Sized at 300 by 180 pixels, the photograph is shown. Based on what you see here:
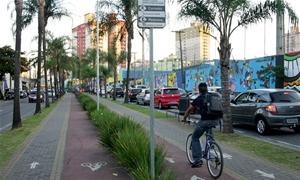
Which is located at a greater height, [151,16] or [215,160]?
[151,16]

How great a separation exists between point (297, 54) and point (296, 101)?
17237 millimetres

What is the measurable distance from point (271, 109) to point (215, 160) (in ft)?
24.1

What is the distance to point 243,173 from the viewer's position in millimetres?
8531

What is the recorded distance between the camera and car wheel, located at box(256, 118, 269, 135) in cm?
1507

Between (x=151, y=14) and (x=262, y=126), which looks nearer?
(x=151, y=14)

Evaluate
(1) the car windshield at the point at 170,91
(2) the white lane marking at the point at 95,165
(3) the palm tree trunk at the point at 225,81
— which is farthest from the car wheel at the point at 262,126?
(1) the car windshield at the point at 170,91

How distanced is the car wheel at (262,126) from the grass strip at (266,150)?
4.78 feet

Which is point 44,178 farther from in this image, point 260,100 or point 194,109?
point 260,100

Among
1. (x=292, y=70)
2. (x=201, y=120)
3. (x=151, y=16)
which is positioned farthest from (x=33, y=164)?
(x=292, y=70)

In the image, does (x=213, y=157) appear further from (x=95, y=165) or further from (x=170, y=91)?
(x=170, y=91)

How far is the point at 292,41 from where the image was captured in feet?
119

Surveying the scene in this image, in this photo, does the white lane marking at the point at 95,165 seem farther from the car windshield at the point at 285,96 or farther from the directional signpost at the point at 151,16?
the car windshield at the point at 285,96

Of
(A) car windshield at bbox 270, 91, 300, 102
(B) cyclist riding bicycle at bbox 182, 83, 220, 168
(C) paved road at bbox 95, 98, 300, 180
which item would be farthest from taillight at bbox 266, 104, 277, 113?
(B) cyclist riding bicycle at bbox 182, 83, 220, 168

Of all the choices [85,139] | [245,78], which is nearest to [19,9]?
[85,139]
